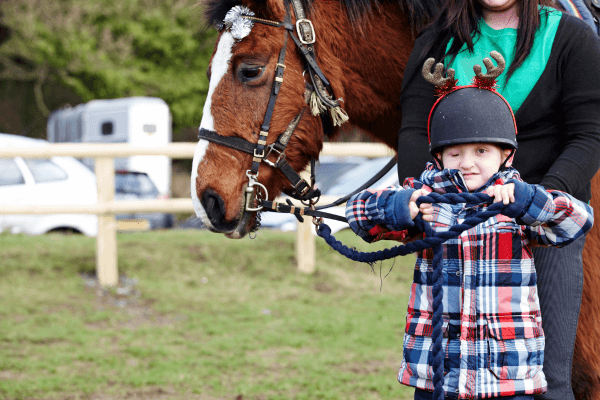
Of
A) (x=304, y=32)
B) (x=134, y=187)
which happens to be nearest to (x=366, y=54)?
(x=304, y=32)

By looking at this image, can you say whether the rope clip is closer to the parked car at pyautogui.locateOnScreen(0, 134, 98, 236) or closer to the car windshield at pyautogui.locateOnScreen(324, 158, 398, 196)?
the car windshield at pyautogui.locateOnScreen(324, 158, 398, 196)

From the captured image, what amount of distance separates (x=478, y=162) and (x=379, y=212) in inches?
13.0

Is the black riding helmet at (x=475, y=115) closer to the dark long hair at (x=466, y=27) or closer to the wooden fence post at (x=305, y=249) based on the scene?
the dark long hair at (x=466, y=27)

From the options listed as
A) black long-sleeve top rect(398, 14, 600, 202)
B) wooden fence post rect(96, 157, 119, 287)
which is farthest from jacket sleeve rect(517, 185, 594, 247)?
wooden fence post rect(96, 157, 119, 287)

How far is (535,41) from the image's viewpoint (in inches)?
75.5

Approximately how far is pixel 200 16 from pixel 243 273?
13.9 feet

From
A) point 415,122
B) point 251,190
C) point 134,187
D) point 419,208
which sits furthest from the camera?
point 134,187

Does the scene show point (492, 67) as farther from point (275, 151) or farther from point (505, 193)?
point (275, 151)

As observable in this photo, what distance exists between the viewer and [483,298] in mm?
1775

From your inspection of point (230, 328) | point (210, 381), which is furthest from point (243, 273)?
point (210, 381)

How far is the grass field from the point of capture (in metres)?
4.30

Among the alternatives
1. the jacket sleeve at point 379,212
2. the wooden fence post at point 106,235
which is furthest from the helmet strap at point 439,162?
the wooden fence post at point 106,235

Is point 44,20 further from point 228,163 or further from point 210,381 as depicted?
point 228,163

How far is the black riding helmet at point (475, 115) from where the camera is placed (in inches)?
68.3
